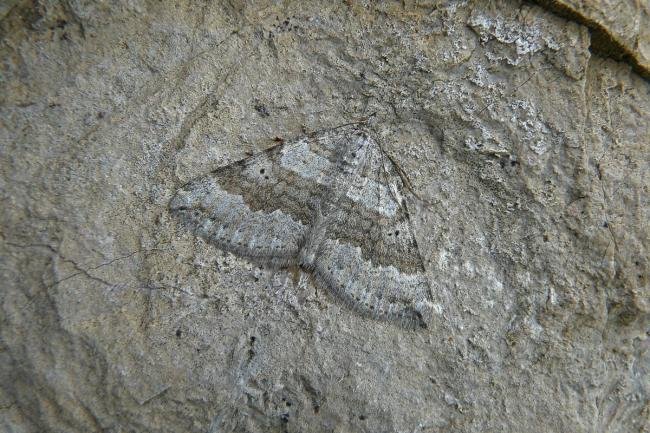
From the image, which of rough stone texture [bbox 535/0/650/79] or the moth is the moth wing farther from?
Result: rough stone texture [bbox 535/0/650/79]

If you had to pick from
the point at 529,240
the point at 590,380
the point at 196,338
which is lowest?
the point at 196,338

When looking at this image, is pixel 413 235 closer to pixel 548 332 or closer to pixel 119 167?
pixel 548 332

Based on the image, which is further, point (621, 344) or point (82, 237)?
point (621, 344)

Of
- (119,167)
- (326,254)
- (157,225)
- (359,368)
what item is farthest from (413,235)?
(119,167)

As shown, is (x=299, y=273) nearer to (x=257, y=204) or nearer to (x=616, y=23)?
(x=257, y=204)

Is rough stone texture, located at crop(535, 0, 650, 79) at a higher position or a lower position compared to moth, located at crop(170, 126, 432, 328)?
higher

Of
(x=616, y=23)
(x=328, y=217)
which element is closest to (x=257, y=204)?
(x=328, y=217)

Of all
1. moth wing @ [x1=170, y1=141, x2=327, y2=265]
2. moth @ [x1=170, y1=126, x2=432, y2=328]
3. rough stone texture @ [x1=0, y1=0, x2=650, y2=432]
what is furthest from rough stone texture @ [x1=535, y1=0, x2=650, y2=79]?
moth wing @ [x1=170, y1=141, x2=327, y2=265]
